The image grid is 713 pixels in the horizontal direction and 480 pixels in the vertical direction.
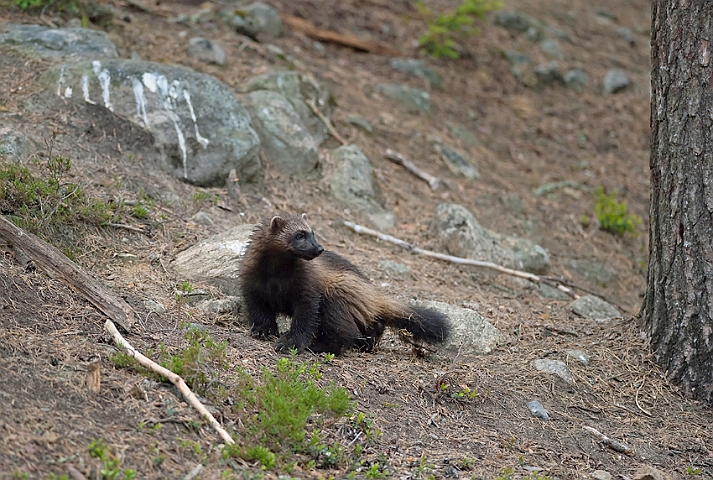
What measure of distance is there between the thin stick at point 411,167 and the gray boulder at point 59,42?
404cm

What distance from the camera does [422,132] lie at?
11852 mm

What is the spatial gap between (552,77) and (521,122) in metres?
2.03

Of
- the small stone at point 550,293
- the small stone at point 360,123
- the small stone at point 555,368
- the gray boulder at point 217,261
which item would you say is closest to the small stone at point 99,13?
the small stone at point 360,123

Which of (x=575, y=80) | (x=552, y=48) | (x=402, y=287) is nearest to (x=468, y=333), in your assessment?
(x=402, y=287)

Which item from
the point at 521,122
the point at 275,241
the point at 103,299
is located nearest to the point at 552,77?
the point at 521,122

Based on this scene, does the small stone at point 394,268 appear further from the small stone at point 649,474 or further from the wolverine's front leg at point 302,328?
the small stone at point 649,474

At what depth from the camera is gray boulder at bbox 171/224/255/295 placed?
6.28 metres

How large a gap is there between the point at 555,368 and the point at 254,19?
25.8 feet

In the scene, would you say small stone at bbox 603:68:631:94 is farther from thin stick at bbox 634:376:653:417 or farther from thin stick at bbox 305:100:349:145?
thin stick at bbox 634:376:653:417

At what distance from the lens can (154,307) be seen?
5426mm

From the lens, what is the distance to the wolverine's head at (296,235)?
563cm

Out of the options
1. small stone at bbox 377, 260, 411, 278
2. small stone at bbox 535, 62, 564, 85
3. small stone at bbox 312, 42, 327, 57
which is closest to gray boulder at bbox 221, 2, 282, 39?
small stone at bbox 312, 42, 327, 57

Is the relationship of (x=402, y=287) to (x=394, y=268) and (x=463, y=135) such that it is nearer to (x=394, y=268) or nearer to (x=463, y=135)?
(x=394, y=268)

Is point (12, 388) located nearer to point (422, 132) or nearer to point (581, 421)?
point (581, 421)
